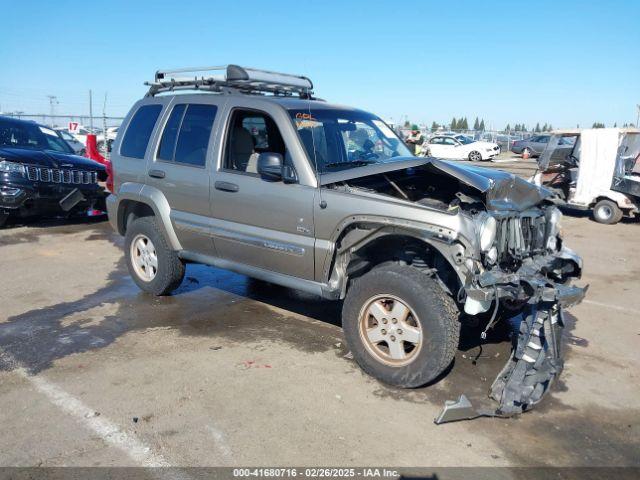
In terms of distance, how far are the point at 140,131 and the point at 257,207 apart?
2.05 meters

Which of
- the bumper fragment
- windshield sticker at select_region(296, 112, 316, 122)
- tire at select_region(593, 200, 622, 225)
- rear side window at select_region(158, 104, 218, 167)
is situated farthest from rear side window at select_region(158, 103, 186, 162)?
tire at select_region(593, 200, 622, 225)

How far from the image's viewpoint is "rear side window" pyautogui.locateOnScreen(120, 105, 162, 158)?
574cm

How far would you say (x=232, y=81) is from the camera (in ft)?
17.4

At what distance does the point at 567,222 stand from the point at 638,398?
29.9 feet

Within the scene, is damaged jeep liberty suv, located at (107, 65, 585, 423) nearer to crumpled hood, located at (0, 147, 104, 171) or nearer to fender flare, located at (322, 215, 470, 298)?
fender flare, located at (322, 215, 470, 298)

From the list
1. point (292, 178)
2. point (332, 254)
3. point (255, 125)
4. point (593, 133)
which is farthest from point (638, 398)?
point (593, 133)

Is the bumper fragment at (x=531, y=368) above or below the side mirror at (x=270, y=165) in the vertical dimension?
below

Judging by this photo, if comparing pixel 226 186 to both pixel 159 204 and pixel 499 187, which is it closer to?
pixel 159 204

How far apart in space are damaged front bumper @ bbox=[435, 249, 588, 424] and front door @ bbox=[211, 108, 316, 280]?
1.49 meters

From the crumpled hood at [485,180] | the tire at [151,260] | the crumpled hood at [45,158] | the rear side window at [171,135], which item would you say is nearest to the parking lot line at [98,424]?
the tire at [151,260]

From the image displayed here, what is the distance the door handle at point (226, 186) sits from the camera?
15.8 feet

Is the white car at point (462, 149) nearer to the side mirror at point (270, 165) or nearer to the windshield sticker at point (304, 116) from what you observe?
the windshield sticker at point (304, 116)

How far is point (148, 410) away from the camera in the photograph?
3.59 meters

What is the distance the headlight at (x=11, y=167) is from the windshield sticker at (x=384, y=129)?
6368mm
